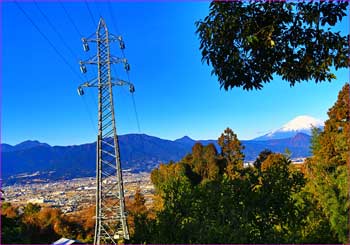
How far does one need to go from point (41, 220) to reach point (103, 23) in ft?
42.0

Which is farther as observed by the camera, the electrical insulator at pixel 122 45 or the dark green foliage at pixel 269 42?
the electrical insulator at pixel 122 45

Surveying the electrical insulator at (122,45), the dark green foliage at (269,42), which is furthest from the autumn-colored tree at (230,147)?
the dark green foliage at (269,42)

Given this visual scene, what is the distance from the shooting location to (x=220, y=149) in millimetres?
31781

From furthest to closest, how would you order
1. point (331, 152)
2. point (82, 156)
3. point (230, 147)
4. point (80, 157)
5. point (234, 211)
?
point (82, 156) → point (80, 157) → point (230, 147) → point (331, 152) → point (234, 211)

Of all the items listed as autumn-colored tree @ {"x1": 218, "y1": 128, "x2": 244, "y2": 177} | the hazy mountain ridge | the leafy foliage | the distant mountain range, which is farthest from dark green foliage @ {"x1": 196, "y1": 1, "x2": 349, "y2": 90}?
the hazy mountain ridge

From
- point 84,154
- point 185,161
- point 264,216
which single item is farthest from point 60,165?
point 264,216

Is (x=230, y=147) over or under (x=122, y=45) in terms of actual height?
under

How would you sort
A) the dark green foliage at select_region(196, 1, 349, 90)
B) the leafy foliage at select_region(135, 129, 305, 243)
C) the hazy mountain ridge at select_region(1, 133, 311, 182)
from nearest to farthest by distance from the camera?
the dark green foliage at select_region(196, 1, 349, 90), the leafy foliage at select_region(135, 129, 305, 243), the hazy mountain ridge at select_region(1, 133, 311, 182)

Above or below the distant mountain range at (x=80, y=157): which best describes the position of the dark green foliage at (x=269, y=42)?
below

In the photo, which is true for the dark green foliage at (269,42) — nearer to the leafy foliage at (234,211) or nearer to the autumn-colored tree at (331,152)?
the leafy foliage at (234,211)

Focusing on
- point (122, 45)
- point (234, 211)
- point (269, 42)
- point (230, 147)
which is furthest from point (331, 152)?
point (269, 42)

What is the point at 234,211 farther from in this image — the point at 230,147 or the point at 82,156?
the point at 82,156

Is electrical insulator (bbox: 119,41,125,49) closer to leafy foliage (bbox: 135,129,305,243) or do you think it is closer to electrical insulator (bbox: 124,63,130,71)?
electrical insulator (bbox: 124,63,130,71)

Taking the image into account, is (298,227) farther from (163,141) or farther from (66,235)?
(163,141)
